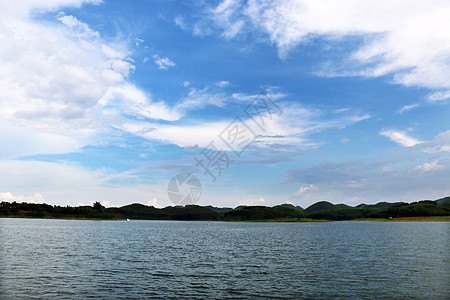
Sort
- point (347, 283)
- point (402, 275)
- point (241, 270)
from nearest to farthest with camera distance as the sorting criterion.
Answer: point (347, 283)
point (402, 275)
point (241, 270)

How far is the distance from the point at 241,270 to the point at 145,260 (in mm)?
25245

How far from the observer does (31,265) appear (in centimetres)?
6047

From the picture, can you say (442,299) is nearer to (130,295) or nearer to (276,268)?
(276,268)

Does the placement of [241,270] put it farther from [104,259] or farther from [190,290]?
[104,259]

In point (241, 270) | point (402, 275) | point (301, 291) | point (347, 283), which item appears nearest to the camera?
point (301, 291)

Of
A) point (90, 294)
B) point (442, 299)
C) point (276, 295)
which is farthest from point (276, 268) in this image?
point (90, 294)

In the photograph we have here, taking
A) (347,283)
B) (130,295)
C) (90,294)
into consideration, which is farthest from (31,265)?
(347,283)

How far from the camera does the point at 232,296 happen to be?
40.2 meters

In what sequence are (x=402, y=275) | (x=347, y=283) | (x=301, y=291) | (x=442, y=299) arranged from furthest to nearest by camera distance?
(x=402, y=275), (x=347, y=283), (x=301, y=291), (x=442, y=299)

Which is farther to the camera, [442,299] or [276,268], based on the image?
[276,268]

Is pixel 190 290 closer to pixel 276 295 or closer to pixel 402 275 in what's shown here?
pixel 276 295

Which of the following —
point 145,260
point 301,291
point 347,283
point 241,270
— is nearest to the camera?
point 301,291

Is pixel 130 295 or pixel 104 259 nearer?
pixel 130 295

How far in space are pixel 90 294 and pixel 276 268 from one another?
35.8 meters
